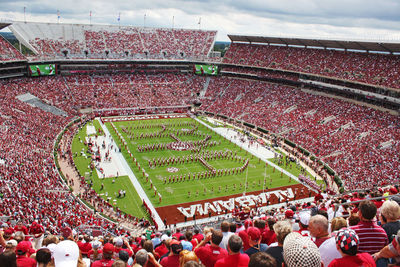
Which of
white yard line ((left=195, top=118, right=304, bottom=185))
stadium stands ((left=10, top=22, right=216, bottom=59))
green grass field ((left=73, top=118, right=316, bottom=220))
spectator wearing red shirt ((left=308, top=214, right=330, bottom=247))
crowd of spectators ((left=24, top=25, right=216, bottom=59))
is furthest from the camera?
crowd of spectators ((left=24, top=25, right=216, bottom=59))

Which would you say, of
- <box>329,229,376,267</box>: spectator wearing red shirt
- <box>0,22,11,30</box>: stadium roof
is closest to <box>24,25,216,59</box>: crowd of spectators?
<box>0,22,11,30</box>: stadium roof

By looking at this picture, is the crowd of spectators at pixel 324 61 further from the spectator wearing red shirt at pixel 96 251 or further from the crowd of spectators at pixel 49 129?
the spectator wearing red shirt at pixel 96 251

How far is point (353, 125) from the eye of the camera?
109 ft

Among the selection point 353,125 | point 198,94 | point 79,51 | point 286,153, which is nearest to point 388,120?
point 353,125

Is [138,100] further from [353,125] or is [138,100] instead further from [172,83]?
[353,125]

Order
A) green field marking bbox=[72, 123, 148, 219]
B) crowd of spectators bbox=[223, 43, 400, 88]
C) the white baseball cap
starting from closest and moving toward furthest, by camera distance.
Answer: the white baseball cap → green field marking bbox=[72, 123, 148, 219] → crowd of spectators bbox=[223, 43, 400, 88]

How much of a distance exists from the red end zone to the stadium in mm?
115

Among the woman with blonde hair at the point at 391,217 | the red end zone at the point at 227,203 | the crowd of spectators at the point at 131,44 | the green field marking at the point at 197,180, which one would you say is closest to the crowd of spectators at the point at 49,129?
the red end zone at the point at 227,203

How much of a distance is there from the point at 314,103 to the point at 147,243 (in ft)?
128

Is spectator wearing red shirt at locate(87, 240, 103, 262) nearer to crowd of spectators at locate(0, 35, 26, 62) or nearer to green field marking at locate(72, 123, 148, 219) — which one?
green field marking at locate(72, 123, 148, 219)

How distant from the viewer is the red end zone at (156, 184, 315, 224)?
67.8 ft

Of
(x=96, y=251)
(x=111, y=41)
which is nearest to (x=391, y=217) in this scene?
(x=96, y=251)

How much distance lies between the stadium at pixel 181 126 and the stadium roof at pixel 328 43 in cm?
26

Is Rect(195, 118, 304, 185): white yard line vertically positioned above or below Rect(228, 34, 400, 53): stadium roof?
below
